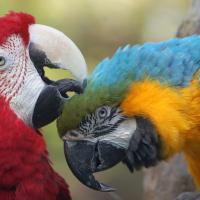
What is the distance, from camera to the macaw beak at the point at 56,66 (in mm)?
2088

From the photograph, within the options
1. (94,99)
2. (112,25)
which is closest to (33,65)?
(94,99)

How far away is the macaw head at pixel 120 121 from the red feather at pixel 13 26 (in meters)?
0.28

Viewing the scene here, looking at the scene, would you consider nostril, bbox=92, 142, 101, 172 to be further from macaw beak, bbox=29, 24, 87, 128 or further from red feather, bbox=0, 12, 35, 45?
red feather, bbox=0, 12, 35, 45

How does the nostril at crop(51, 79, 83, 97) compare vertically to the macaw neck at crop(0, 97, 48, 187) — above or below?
above

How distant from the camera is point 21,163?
2197 millimetres

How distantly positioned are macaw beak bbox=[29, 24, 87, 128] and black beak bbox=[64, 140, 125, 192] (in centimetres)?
13

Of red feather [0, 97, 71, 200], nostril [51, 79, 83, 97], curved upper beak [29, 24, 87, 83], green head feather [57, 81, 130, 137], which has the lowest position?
red feather [0, 97, 71, 200]

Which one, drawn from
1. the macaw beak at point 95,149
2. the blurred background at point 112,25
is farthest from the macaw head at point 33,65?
the blurred background at point 112,25

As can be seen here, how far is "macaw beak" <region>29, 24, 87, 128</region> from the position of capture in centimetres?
209

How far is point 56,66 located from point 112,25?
273 centimetres

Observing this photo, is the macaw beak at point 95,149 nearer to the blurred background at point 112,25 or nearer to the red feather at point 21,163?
the red feather at point 21,163

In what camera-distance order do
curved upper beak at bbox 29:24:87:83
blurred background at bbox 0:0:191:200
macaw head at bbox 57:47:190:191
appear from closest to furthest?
macaw head at bbox 57:47:190:191, curved upper beak at bbox 29:24:87:83, blurred background at bbox 0:0:191:200

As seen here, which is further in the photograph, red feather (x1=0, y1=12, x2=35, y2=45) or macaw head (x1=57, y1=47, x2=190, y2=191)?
red feather (x1=0, y1=12, x2=35, y2=45)

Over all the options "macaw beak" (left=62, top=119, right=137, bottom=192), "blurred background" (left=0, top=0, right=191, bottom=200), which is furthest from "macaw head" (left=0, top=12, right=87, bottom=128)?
"blurred background" (left=0, top=0, right=191, bottom=200)
